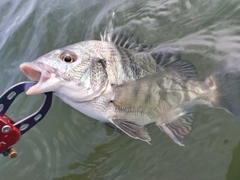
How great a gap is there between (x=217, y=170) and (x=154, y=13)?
2603 mm

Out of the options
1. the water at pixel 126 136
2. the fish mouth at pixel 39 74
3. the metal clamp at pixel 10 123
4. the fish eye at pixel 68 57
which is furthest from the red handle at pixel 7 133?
the water at pixel 126 136

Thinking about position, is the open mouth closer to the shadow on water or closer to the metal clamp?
the metal clamp

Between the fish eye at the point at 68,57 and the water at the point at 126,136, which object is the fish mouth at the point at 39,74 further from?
the water at the point at 126,136

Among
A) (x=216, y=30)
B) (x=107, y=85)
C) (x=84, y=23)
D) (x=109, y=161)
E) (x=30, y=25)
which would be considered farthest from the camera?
(x=30, y=25)

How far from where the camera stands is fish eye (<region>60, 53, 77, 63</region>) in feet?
9.55

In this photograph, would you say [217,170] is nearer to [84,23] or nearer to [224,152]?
[224,152]

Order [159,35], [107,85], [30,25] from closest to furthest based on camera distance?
[107,85]
[159,35]
[30,25]

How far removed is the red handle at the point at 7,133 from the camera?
2.57m

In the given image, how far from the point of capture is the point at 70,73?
9.51 ft

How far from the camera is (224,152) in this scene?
2.99 m

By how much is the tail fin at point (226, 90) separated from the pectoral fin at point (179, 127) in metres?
0.30

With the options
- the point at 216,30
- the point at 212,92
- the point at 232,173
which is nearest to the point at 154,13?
the point at 216,30

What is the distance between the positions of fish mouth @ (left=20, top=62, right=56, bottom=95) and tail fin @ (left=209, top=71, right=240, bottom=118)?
61.7 inches

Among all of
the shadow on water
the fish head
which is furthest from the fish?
the shadow on water
